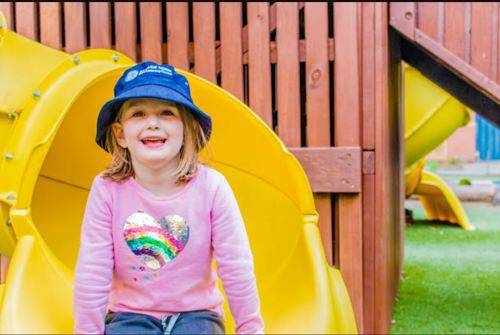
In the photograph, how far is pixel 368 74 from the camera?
8.73 ft

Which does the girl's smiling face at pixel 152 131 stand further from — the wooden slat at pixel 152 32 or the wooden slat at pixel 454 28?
the wooden slat at pixel 454 28

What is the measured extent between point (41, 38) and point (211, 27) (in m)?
0.68

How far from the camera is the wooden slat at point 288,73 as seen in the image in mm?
2713

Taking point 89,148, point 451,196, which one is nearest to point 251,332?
point 89,148

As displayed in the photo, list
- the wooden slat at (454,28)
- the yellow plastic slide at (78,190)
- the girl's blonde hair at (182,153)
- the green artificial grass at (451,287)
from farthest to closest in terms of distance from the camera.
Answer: the green artificial grass at (451,287) < the wooden slat at (454,28) < the yellow plastic slide at (78,190) < the girl's blonde hair at (182,153)

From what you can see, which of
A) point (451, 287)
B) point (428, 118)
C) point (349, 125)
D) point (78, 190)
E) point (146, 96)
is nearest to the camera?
point (146, 96)

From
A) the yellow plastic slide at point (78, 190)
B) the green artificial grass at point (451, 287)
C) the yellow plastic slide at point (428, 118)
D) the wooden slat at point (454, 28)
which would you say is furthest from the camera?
the yellow plastic slide at point (428, 118)

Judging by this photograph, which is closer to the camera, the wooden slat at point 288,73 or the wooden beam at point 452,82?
the wooden slat at point 288,73

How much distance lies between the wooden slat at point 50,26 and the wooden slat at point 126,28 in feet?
0.77

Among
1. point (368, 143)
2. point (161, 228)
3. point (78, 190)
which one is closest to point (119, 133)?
point (161, 228)

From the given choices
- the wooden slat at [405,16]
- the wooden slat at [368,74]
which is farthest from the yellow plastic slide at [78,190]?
the wooden slat at [405,16]

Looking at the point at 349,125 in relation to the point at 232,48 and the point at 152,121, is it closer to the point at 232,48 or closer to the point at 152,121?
the point at 232,48

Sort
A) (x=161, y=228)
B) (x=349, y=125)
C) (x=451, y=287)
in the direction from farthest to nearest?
1. (x=451, y=287)
2. (x=349, y=125)
3. (x=161, y=228)

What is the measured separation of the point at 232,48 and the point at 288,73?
9.2 inches
